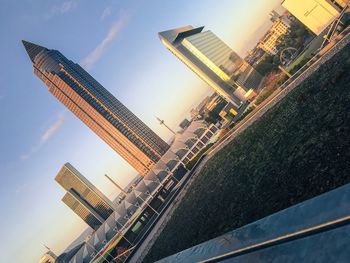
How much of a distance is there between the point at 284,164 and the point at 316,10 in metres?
47.2

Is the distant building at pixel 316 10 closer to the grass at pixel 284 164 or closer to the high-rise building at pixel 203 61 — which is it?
the grass at pixel 284 164

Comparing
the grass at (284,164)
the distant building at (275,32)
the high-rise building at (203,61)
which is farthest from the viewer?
the distant building at (275,32)

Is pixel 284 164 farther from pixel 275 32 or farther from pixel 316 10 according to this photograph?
pixel 275 32

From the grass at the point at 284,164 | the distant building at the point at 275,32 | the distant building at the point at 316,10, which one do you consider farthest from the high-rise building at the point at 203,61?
the grass at the point at 284,164

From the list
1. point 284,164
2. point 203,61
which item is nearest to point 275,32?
point 203,61

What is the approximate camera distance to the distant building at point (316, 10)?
5016cm

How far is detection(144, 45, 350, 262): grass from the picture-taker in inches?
440

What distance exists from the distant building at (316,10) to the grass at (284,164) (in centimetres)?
3483

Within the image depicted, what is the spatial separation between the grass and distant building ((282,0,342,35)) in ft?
114

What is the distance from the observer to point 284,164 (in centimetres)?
1380

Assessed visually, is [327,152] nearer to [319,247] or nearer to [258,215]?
[258,215]

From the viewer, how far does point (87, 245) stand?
10912 centimetres

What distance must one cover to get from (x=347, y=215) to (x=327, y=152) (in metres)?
7.72

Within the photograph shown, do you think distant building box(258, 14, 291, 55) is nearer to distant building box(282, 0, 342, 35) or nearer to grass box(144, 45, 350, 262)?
distant building box(282, 0, 342, 35)
